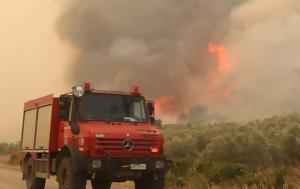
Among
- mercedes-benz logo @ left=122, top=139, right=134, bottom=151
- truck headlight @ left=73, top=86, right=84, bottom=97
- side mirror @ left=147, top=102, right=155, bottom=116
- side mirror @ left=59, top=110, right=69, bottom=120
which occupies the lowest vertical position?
mercedes-benz logo @ left=122, top=139, right=134, bottom=151

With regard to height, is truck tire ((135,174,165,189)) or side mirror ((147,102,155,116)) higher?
side mirror ((147,102,155,116))

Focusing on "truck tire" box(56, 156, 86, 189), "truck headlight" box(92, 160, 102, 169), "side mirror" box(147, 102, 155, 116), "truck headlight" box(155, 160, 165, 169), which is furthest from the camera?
"side mirror" box(147, 102, 155, 116)

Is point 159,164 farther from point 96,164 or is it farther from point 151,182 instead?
point 96,164

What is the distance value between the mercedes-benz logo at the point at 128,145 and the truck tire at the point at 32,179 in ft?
13.4

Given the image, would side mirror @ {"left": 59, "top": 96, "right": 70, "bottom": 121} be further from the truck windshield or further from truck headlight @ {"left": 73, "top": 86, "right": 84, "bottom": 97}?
truck headlight @ {"left": 73, "top": 86, "right": 84, "bottom": 97}

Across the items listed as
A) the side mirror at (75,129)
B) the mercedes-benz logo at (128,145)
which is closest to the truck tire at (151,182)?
the mercedes-benz logo at (128,145)

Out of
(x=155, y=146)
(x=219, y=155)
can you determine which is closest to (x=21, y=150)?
(x=155, y=146)

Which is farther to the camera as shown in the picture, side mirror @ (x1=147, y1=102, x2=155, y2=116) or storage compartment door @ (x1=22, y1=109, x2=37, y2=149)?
storage compartment door @ (x1=22, y1=109, x2=37, y2=149)

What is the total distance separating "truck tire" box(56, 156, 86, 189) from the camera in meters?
10.8

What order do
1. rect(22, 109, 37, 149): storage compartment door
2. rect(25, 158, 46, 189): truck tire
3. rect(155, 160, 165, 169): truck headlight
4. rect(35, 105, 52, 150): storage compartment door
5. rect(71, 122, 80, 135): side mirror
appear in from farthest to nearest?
1. rect(22, 109, 37, 149): storage compartment door
2. rect(25, 158, 46, 189): truck tire
3. rect(35, 105, 52, 150): storage compartment door
4. rect(155, 160, 165, 169): truck headlight
5. rect(71, 122, 80, 135): side mirror

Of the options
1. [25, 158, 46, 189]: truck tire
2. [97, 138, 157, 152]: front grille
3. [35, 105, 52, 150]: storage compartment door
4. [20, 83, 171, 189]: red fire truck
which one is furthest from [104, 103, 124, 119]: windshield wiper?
[25, 158, 46, 189]: truck tire

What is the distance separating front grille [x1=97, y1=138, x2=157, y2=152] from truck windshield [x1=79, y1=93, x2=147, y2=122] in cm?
74

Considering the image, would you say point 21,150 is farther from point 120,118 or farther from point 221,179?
point 221,179

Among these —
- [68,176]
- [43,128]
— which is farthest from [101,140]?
[43,128]
